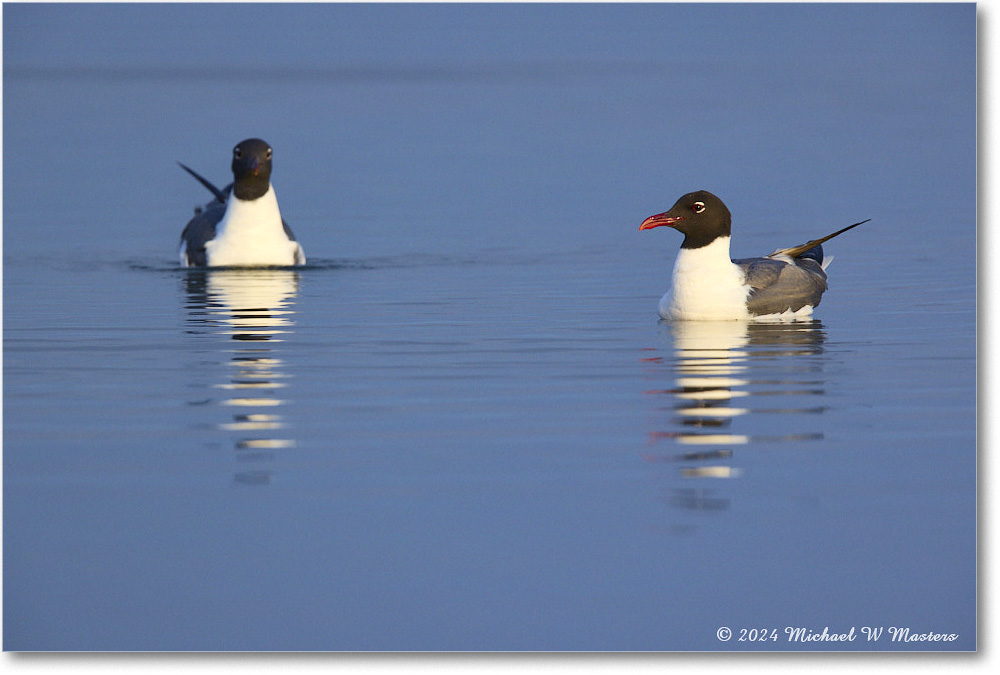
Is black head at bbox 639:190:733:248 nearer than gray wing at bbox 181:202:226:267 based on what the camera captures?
Yes

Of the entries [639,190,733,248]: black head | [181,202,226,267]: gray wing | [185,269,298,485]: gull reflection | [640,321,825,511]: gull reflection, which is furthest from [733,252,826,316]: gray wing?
[181,202,226,267]: gray wing

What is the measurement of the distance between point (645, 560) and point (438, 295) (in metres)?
5.97

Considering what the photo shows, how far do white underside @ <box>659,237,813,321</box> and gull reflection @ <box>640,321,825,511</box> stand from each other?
2.9 inches

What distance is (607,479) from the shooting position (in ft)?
23.4

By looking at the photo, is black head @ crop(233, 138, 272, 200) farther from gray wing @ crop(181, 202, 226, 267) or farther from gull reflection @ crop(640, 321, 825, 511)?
gull reflection @ crop(640, 321, 825, 511)

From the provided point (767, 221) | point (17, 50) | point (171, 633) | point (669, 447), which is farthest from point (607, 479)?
point (767, 221)

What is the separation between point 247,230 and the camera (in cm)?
1402

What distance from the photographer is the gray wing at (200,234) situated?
14.0 m

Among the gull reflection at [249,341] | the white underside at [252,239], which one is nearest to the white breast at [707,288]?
the gull reflection at [249,341]

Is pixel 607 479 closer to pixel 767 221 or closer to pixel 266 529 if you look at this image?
pixel 266 529

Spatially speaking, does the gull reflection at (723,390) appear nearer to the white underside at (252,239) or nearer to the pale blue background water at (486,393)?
the pale blue background water at (486,393)

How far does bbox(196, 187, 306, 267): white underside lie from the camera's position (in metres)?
13.9

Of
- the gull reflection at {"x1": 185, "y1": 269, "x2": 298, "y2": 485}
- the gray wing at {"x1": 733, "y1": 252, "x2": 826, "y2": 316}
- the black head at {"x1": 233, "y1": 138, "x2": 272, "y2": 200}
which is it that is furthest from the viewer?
the black head at {"x1": 233, "y1": 138, "x2": 272, "y2": 200}

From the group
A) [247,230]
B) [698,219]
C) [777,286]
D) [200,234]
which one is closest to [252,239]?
[247,230]
